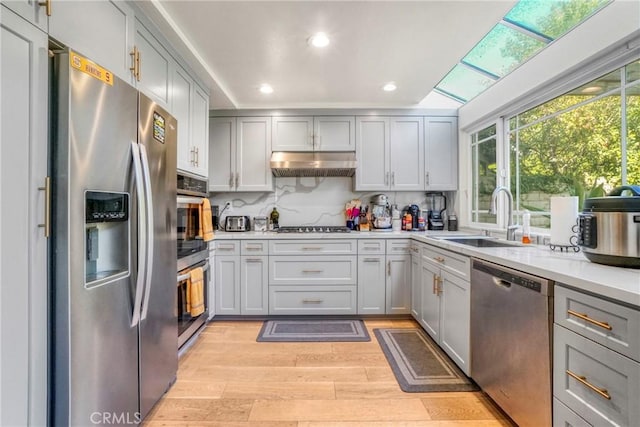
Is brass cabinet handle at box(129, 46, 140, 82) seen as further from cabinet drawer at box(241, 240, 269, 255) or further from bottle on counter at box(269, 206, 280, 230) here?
bottle on counter at box(269, 206, 280, 230)

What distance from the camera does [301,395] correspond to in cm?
172

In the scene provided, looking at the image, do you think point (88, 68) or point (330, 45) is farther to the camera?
point (330, 45)

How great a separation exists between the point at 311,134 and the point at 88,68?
2.29m

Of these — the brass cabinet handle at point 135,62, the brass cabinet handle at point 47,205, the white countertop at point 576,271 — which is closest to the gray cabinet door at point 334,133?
the white countertop at point 576,271

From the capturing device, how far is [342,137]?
3.21 meters

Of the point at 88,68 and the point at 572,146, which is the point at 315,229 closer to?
the point at 572,146

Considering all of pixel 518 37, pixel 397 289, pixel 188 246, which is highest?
pixel 518 37

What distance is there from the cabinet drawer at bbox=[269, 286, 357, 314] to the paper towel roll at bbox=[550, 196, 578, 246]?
173cm

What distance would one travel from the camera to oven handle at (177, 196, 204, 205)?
201 centimetres

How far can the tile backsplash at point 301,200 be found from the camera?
3.45 metres

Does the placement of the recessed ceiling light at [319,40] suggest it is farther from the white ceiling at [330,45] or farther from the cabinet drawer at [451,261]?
the cabinet drawer at [451,261]

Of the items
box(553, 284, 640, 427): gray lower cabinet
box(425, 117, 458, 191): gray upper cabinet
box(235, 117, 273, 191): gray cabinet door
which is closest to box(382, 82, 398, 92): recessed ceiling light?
box(425, 117, 458, 191): gray upper cabinet

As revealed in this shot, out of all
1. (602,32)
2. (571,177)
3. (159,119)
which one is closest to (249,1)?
(159,119)

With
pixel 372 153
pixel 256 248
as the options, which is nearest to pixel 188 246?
pixel 256 248
